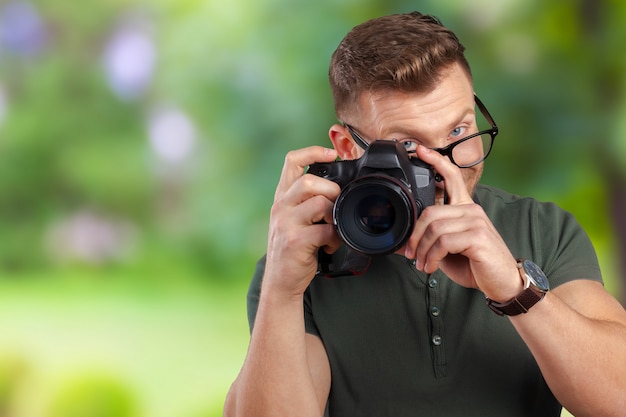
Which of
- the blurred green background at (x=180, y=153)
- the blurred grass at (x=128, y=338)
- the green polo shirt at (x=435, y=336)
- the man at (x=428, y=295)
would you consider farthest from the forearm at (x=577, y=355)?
the blurred grass at (x=128, y=338)

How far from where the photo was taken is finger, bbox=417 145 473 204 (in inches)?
45.9

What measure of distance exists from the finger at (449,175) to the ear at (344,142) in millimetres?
250

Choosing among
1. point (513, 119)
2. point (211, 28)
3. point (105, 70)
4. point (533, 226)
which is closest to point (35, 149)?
point (105, 70)

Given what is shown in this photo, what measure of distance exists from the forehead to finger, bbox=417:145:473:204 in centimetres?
14

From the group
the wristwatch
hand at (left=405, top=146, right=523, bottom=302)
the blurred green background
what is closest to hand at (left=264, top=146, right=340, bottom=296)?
hand at (left=405, top=146, right=523, bottom=302)

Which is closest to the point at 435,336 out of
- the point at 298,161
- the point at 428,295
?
the point at 428,295

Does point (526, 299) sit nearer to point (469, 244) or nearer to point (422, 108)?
point (469, 244)

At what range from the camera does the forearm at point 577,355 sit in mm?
1139

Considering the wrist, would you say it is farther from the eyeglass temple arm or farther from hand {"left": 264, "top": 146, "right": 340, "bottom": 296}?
the eyeglass temple arm

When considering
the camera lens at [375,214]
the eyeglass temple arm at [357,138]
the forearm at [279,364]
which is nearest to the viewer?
the camera lens at [375,214]

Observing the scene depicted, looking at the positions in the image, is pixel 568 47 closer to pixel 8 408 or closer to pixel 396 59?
pixel 396 59

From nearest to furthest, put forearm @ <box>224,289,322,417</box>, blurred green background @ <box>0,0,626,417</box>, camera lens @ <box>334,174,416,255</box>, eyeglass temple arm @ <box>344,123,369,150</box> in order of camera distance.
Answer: camera lens @ <box>334,174,416,255</box> < forearm @ <box>224,289,322,417</box> < eyeglass temple arm @ <box>344,123,369,150</box> < blurred green background @ <box>0,0,626,417</box>

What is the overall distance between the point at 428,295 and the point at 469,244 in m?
0.24

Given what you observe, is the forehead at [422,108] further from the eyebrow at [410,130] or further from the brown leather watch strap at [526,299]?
the brown leather watch strap at [526,299]
